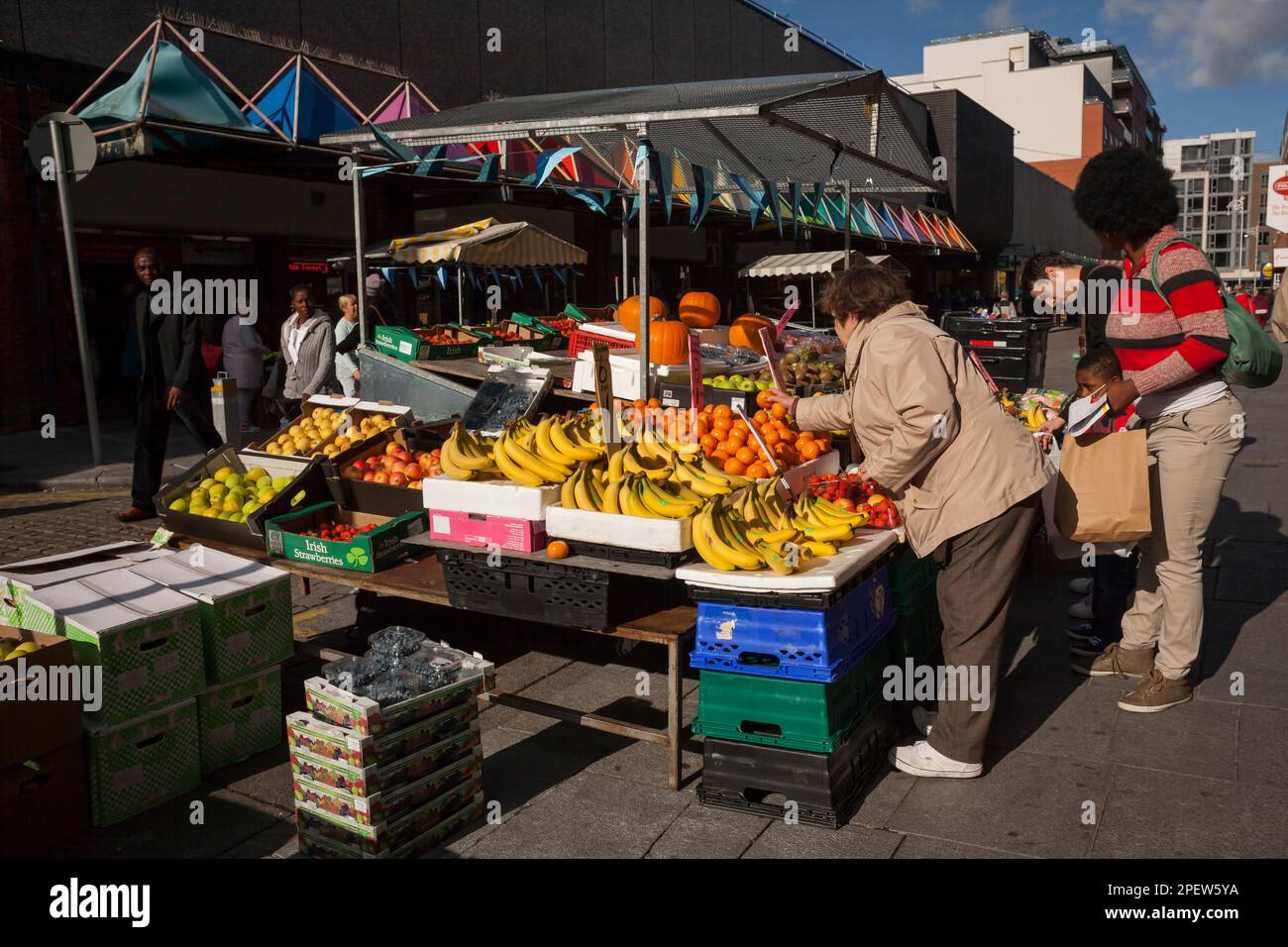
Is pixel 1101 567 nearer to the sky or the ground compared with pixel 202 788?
nearer to the sky

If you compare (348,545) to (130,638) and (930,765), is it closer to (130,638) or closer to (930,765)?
(130,638)

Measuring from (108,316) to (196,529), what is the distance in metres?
11.6

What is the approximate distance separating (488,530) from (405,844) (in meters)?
1.30

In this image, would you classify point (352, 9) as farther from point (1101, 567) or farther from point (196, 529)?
point (1101, 567)

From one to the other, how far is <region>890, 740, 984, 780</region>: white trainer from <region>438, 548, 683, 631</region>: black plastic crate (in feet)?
3.70

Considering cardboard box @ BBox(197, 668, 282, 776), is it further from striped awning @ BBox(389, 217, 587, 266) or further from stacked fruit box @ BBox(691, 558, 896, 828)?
striped awning @ BBox(389, 217, 587, 266)

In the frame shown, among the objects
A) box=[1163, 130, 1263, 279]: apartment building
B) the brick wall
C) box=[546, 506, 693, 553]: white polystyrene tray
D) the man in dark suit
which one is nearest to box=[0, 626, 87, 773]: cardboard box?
box=[546, 506, 693, 553]: white polystyrene tray

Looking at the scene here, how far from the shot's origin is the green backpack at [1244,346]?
4148 mm

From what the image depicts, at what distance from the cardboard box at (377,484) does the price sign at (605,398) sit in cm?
108

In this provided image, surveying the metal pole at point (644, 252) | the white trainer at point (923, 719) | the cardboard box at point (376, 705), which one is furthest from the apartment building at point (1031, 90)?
the cardboard box at point (376, 705)

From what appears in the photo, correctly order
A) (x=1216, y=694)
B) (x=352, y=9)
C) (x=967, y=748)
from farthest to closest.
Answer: (x=352, y=9) → (x=1216, y=694) → (x=967, y=748)

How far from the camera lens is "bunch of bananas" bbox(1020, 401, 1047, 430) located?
23.0 ft

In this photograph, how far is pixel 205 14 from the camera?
14211 millimetres
